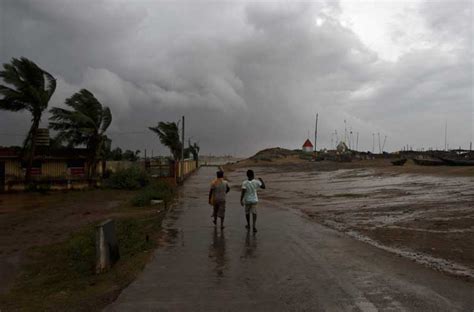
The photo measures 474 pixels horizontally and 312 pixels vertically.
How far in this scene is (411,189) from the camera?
19.3 metres

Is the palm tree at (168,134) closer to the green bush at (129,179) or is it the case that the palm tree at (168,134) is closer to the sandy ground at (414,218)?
the green bush at (129,179)

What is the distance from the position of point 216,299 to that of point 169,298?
580 mm

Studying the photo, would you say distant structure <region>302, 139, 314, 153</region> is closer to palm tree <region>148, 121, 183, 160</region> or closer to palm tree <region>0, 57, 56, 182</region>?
palm tree <region>148, 121, 183, 160</region>

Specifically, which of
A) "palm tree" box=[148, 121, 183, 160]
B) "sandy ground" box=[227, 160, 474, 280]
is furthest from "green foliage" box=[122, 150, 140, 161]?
"sandy ground" box=[227, 160, 474, 280]

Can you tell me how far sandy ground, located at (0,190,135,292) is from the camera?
10220mm

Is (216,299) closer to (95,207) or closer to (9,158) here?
(95,207)

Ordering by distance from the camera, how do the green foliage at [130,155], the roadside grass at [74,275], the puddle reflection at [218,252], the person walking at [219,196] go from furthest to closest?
the green foliage at [130,155] → the person walking at [219,196] → the puddle reflection at [218,252] → the roadside grass at [74,275]

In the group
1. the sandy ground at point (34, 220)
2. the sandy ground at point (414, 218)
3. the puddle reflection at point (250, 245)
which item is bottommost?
the sandy ground at point (34, 220)

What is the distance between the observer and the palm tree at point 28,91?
27.8 meters

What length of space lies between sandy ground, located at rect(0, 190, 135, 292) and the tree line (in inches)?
212

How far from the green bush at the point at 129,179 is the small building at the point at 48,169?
1933 mm

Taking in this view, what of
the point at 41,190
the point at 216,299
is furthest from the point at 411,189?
the point at 41,190

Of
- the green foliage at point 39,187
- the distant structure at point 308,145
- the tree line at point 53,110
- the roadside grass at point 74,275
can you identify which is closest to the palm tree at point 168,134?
the tree line at point 53,110

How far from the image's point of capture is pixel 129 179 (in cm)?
3164
